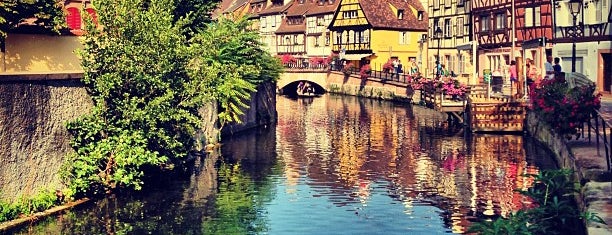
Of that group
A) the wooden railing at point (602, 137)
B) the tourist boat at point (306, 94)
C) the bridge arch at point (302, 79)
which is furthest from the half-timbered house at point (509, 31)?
the wooden railing at point (602, 137)

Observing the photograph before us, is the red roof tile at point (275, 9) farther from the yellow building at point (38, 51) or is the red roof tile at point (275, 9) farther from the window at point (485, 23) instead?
the yellow building at point (38, 51)

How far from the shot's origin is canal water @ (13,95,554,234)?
2189 cm

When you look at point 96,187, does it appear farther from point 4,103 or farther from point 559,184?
point 559,184

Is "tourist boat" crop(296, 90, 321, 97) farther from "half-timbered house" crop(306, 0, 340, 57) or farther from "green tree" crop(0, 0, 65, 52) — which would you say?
"green tree" crop(0, 0, 65, 52)

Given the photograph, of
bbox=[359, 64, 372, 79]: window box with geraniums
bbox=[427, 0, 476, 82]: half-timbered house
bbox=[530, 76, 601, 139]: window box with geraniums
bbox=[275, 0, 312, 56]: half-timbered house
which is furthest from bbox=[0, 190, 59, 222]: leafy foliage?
bbox=[275, 0, 312, 56]: half-timbered house

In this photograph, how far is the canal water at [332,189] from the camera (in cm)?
2189

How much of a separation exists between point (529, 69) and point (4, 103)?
31.0 meters

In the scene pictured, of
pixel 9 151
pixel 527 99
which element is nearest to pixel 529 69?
pixel 527 99

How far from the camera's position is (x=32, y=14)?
26.0 metres

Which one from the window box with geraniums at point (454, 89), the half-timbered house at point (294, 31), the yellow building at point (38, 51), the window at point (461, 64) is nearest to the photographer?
the yellow building at point (38, 51)

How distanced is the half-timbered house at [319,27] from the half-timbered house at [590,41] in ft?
159

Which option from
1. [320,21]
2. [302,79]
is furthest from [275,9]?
[302,79]

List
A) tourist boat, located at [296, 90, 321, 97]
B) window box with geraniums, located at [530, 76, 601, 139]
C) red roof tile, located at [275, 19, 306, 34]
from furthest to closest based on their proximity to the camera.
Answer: red roof tile, located at [275, 19, 306, 34] → tourist boat, located at [296, 90, 321, 97] → window box with geraniums, located at [530, 76, 601, 139]

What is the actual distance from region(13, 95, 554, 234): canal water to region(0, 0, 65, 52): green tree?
5969 mm
